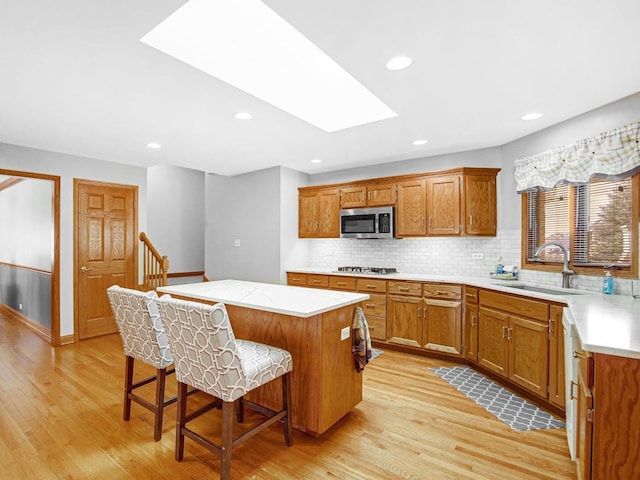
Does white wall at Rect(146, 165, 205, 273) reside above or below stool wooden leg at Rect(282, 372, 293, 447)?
above

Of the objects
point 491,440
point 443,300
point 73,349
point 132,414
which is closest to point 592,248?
point 443,300

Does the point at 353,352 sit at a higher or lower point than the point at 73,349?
higher

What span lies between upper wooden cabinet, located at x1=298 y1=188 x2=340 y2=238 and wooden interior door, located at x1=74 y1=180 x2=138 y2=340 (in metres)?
2.60

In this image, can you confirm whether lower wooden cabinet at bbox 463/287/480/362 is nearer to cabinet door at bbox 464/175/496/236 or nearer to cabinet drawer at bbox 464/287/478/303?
cabinet drawer at bbox 464/287/478/303

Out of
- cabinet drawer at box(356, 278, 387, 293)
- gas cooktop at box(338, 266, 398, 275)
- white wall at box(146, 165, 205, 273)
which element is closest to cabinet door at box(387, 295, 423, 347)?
Result: cabinet drawer at box(356, 278, 387, 293)

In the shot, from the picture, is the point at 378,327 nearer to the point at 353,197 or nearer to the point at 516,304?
the point at 516,304

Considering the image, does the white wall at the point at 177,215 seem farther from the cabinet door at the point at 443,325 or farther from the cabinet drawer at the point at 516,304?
the cabinet drawer at the point at 516,304

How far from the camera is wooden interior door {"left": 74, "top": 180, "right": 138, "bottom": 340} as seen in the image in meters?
4.62

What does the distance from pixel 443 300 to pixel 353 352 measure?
1.76 metres

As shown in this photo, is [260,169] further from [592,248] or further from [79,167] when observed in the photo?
[592,248]

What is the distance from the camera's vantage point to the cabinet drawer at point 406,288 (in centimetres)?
405

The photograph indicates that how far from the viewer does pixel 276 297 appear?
255 centimetres

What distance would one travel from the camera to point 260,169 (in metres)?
5.43

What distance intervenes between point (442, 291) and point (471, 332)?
52cm
